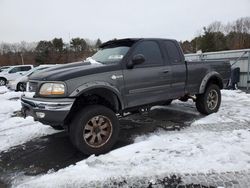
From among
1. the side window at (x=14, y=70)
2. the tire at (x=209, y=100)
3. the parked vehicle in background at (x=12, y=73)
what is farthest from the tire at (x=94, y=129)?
the side window at (x=14, y=70)

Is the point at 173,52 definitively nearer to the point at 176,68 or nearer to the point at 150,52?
the point at 176,68

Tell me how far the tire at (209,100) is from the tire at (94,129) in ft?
9.90

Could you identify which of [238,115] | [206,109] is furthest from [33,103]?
[238,115]

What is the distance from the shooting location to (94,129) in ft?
15.1

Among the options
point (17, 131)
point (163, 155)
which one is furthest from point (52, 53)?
point (163, 155)

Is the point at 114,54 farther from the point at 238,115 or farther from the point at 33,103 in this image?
the point at 238,115

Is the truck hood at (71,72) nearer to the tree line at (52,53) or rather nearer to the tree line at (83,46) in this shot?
the tree line at (83,46)

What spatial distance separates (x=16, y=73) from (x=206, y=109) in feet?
64.6

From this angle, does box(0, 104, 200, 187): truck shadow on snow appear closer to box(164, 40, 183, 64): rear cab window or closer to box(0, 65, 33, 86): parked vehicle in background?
box(164, 40, 183, 64): rear cab window

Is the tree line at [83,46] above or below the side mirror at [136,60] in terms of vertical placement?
above

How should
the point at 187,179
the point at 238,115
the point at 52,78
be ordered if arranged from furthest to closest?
the point at 238,115 → the point at 52,78 → the point at 187,179

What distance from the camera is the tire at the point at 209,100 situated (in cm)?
691

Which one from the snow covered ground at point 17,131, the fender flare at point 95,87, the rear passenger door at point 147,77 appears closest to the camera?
the fender flare at point 95,87

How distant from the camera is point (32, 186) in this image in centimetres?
362
